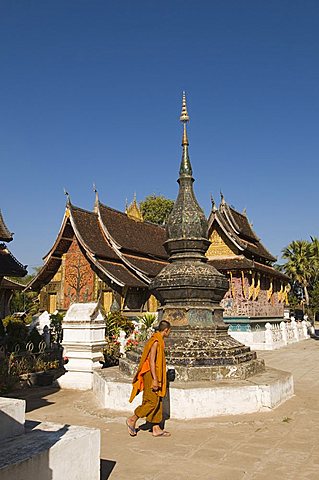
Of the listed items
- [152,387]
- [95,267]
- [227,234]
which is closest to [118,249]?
[95,267]

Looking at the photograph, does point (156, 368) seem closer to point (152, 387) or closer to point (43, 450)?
point (152, 387)

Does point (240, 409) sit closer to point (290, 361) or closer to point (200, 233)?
point (200, 233)

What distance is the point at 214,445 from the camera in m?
4.60

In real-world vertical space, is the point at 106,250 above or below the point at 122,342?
above

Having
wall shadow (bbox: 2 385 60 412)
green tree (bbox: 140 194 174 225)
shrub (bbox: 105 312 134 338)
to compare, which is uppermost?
green tree (bbox: 140 194 174 225)

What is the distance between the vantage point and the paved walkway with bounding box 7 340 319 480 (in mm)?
3848

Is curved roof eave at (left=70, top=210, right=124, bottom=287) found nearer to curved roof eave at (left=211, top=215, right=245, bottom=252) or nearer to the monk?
curved roof eave at (left=211, top=215, right=245, bottom=252)

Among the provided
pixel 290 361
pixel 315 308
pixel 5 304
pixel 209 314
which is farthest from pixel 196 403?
pixel 315 308

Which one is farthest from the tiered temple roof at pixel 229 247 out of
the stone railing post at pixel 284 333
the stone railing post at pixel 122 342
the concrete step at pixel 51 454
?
the concrete step at pixel 51 454

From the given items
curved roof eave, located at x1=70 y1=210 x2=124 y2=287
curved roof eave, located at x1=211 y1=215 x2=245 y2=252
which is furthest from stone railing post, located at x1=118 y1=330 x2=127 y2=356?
curved roof eave, located at x1=211 y1=215 x2=245 y2=252

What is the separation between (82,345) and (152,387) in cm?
424

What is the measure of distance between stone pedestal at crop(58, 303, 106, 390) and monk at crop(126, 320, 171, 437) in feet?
12.6

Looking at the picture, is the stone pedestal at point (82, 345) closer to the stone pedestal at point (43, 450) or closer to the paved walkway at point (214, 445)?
the paved walkway at point (214, 445)

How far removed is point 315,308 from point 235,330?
20.8m
